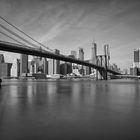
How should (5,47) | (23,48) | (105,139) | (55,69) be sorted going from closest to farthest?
(105,139), (5,47), (23,48), (55,69)

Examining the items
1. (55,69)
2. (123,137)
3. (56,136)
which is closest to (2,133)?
(56,136)

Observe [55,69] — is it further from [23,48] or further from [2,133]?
[2,133]

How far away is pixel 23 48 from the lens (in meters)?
41.5

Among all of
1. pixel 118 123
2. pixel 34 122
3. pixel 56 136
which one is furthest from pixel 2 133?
pixel 118 123

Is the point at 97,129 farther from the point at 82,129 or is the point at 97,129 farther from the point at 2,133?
the point at 2,133

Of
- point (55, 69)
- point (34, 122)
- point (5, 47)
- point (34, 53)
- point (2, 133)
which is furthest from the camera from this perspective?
point (55, 69)

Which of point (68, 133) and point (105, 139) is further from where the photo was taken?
point (68, 133)

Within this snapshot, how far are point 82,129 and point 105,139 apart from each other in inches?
41.8

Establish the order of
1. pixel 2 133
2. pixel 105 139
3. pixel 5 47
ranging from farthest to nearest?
pixel 5 47
pixel 2 133
pixel 105 139

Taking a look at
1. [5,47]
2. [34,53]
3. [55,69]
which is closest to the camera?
[5,47]

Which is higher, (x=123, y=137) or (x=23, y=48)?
(x=23, y=48)

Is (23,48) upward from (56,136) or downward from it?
upward

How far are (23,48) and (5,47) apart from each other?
632 centimetres

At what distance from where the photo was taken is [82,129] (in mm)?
5180
